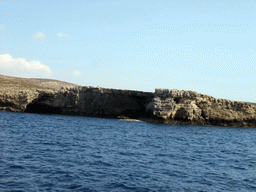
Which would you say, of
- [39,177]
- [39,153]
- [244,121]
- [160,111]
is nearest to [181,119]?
[160,111]

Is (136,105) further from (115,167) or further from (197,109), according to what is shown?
(115,167)

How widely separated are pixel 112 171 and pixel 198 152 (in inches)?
502

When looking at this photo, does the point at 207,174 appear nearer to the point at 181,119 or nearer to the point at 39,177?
the point at 39,177

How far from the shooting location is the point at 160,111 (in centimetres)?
5631

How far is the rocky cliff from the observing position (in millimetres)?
57906

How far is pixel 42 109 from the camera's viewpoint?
70875 millimetres

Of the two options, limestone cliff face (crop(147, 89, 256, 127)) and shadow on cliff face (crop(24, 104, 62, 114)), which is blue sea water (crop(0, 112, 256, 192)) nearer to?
limestone cliff face (crop(147, 89, 256, 127))

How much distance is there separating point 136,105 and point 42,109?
83.7 feet

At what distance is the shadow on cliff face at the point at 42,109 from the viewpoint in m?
69.7

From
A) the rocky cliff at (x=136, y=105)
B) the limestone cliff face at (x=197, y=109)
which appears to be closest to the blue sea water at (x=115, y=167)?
the limestone cliff face at (x=197, y=109)

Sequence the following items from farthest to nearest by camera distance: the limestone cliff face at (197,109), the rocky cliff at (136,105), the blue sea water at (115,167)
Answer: the rocky cliff at (136,105) → the limestone cliff face at (197,109) → the blue sea water at (115,167)

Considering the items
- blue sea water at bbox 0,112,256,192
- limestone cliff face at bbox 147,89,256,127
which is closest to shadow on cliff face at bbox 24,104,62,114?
limestone cliff face at bbox 147,89,256,127

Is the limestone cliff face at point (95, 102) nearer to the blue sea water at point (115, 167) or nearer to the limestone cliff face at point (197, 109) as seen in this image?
the limestone cliff face at point (197, 109)

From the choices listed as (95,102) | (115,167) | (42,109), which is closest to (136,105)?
(95,102)
